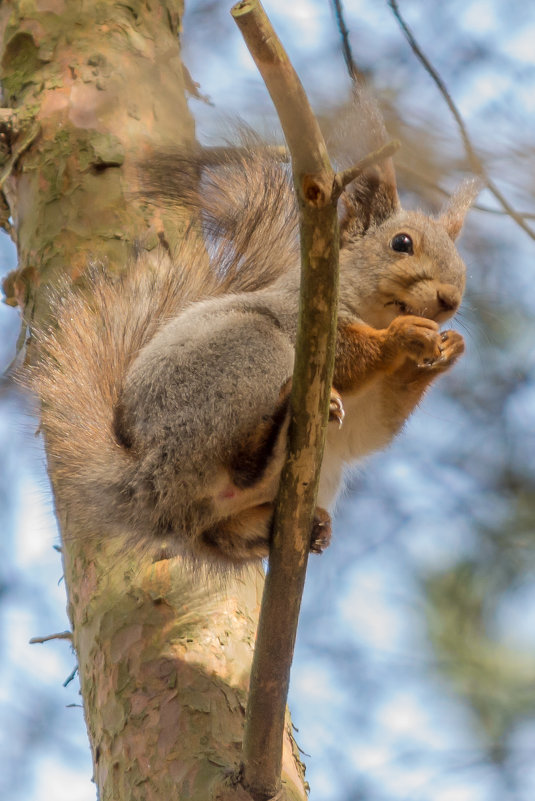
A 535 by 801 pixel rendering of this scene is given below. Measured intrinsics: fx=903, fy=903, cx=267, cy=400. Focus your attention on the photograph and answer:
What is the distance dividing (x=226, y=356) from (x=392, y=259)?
0.47 metres

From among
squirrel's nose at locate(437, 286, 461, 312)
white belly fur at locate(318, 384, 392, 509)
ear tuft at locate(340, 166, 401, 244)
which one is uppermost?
ear tuft at locate(340, 166, 401, 244)

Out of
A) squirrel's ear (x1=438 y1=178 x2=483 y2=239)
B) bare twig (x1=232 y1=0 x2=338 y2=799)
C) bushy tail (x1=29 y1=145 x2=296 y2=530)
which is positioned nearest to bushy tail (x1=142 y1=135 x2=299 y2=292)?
bushy tail (x1=29 y1=145 x2=296 y2=530)

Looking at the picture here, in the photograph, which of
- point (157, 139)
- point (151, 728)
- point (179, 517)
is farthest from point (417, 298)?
point (151, 728)

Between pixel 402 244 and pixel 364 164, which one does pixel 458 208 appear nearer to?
pixel 402 244

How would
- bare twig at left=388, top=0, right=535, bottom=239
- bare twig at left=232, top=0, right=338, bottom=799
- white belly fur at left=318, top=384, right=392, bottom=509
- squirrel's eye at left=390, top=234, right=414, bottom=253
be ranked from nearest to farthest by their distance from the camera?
bare twig at left=388, top=0, right=535, bottom=239 < bare twig at left=232, top=0, right=338, bottom=799 < white belly fur at left=318, top=384, right=392, bottom=509 < squirrel's eye at left=390, top=234, right=414, bottom=253

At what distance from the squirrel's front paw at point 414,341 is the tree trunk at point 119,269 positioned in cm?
59

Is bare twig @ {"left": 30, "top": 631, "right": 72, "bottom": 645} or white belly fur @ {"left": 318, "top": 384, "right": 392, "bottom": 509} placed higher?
white belly fur @ {"left": 318, "top": 384, "right": 392, "bottom": 509}

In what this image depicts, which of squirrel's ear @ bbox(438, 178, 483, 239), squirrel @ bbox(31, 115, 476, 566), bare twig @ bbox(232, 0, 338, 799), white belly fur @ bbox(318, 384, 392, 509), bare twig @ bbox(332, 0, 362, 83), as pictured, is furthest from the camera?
squirrel's ear @ bbox(438, 178, 483, 239)

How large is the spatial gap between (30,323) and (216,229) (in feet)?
1.60

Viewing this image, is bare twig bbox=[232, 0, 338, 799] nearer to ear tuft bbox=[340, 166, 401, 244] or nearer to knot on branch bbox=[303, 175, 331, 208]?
knot on branch bbox=[303, 175, 331, 208]

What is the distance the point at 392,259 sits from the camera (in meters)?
1.93

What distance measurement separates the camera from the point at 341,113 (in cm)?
108

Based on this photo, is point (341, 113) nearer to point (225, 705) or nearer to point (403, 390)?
point (403, 390)

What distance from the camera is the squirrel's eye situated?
194 centimetres
